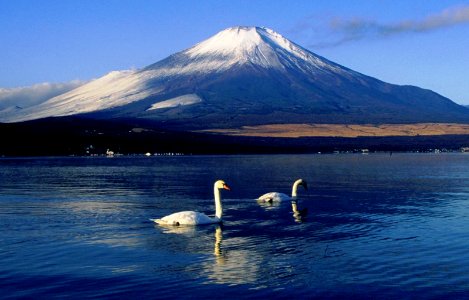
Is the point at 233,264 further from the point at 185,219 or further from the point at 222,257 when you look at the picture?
the point at 185,219

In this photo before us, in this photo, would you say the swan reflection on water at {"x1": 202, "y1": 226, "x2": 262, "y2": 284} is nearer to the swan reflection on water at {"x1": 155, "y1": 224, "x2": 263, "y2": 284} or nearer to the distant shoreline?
the swan reflection on water at {"x1": 155, "y1": 224, "x2": 263, "y2": 284}

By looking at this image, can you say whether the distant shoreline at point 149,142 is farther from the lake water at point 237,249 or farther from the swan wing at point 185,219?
the swan wing at point 185,219

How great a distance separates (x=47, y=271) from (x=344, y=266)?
28.3 ft

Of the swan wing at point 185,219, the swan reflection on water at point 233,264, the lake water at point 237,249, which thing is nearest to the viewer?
the lake water at point 237,249

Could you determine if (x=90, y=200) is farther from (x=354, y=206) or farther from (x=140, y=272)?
(x=140, y=272)

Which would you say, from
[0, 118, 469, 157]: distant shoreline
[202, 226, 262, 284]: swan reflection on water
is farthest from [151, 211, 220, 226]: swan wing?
[0, 118, 469, 157]: distant shoreline

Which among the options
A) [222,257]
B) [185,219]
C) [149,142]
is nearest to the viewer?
[222,257]

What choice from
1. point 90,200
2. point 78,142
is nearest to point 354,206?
point 90,200

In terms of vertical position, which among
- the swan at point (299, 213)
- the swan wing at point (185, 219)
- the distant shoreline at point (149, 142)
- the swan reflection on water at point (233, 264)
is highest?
the distant shoreline at point (149, 142)

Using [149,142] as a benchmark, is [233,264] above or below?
below

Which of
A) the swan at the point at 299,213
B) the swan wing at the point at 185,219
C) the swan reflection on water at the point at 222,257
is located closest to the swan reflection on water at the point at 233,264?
the swan reflection on water at the point at 222,257

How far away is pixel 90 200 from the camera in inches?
1576

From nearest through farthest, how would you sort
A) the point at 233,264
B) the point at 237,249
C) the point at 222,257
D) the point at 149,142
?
the point at 233,264, the point at 222,257, the point at 237,249, the point at 149,142

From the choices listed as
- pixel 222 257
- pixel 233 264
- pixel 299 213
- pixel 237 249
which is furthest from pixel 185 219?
pixel 233 264
